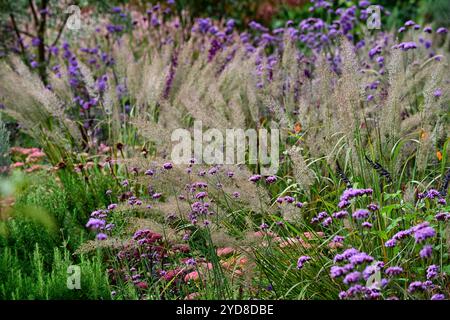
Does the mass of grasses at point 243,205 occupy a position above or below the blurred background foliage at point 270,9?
below

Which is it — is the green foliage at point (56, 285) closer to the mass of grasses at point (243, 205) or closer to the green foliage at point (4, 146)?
the mass of grasses at point (243, 205)

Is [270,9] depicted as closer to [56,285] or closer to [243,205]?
[243,205]

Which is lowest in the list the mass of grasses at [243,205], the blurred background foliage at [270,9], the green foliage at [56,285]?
the green foliage at [56,285]

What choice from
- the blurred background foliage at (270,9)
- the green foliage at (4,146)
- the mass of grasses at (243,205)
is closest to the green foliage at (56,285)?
the mass of grasses at (243,205)

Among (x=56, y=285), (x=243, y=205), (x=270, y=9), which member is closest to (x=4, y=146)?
(x=56, y=285)

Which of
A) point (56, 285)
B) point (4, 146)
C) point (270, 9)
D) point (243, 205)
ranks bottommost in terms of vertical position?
point (56, 285)

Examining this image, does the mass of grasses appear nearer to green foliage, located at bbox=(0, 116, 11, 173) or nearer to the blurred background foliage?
green foliage, located at bbox=(0, 116, 11, 173)

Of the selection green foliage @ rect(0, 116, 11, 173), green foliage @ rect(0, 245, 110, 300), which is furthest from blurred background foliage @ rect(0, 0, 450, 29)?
green foliage @ rect(0, 245, 110, 300)

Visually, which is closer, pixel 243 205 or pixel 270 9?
pixel 243 205

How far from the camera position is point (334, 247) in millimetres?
2949

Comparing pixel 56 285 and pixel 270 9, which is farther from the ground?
pixel 270 9

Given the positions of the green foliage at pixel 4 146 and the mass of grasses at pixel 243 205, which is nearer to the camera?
the mass of grasses at pixel 243 205
